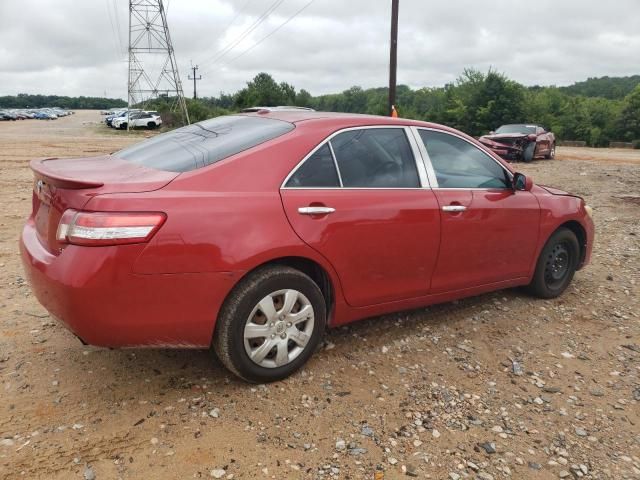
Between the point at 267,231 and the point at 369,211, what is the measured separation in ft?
2.42

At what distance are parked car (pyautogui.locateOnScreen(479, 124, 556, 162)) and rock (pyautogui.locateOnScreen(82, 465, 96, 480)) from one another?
17040 millimetres

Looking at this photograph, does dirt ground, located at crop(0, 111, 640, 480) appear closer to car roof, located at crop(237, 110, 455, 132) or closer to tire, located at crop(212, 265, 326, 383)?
tire, located at crop(212, 265, 326, 383)

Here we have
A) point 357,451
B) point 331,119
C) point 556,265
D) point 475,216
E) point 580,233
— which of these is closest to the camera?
point 357,451

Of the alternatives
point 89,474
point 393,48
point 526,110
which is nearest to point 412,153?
point 89,474

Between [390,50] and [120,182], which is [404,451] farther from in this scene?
[390,50]

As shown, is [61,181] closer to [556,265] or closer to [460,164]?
[460,164]

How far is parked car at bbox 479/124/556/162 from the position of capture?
1789 centimetres

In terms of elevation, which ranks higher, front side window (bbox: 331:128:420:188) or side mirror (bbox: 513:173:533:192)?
front side window (bbox: 331:128:420:188)

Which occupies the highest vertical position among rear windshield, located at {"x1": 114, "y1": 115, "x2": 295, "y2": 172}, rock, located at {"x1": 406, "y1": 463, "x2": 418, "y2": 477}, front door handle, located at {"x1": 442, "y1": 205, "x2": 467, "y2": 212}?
rear windshield, located at {"x1": 114, "y1": 115, "x2": 295, "y2": 172}

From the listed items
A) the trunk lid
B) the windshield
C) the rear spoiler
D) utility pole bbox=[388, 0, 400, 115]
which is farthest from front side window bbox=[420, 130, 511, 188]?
the windshield

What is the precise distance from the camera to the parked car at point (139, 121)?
1656 inches

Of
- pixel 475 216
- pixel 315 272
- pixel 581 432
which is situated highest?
pixel 475 216

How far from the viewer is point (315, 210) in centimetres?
307

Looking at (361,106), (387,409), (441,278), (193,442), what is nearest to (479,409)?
(387,409)
